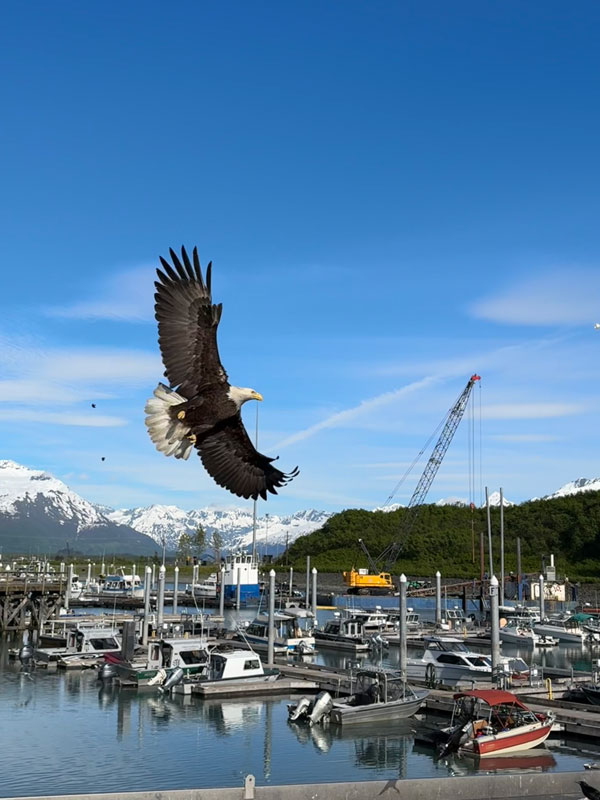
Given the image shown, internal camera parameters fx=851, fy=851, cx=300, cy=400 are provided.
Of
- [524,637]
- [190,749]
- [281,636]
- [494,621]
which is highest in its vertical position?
[494,621]

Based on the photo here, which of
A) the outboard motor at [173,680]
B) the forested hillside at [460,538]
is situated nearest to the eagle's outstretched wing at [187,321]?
the outboard motor at [173,680]

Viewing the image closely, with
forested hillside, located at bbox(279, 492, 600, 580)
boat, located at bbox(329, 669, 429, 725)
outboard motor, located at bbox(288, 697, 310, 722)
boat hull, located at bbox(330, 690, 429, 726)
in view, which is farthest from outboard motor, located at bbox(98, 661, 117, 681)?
forested hillside, located at bbox(279, 492, 600, 580)

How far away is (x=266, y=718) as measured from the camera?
3456 cm

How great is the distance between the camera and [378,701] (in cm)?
3309

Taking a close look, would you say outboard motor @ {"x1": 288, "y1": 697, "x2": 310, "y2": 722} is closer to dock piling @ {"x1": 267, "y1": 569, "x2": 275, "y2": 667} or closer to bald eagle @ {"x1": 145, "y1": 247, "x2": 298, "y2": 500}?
dock piling @ {"x1": 267, "y1": 569, "x2": 275, "y2": 667}

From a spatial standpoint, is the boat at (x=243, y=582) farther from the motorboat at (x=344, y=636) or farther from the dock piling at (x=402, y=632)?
the dock piling at (x=402, y=632)

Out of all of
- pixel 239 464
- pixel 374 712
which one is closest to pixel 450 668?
pixel 374 712

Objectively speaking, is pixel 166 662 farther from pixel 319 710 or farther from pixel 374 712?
pixel 374 712

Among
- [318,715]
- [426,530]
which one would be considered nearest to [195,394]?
[318,715]

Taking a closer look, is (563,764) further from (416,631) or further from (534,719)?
(416,631)

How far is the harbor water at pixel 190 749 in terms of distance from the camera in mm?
26219

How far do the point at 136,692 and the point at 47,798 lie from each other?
25268 millimetres

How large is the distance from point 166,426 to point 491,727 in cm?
2346

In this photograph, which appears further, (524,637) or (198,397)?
(524,637)
